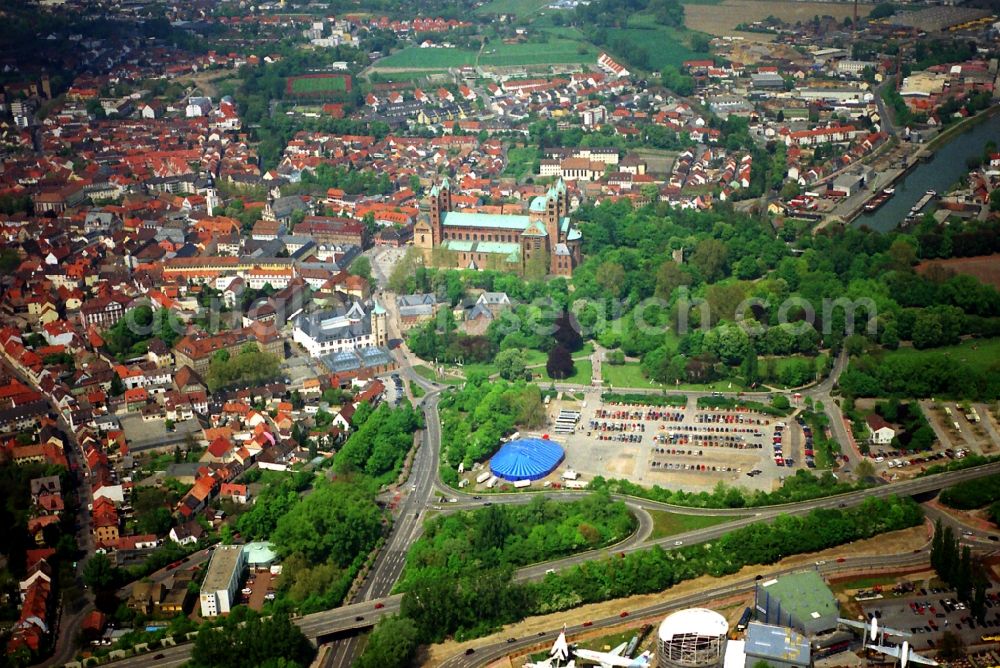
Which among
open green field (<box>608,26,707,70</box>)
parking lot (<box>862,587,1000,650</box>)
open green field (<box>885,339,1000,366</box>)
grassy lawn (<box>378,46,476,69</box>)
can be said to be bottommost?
parking lot (<box>862,587,1000,650</box>)

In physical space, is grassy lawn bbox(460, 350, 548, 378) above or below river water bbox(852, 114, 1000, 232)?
below

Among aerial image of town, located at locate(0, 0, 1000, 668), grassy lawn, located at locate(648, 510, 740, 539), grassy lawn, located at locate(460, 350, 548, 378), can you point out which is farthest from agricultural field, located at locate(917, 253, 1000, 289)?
grassy lawn, located at locate(648, 510, 740, 539)

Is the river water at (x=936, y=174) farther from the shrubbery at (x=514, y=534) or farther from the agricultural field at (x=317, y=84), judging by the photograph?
the agricultural field at (x=317, y=84)

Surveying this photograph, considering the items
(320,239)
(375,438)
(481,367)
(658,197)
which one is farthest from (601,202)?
Answer: (375,438)

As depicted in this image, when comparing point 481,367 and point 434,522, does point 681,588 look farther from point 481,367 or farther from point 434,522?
point 481,367

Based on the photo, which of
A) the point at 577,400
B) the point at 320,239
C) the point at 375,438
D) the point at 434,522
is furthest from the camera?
the point at 320,239

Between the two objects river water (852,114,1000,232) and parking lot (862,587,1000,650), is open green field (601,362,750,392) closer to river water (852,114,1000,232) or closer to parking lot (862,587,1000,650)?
parking lot (862,587,1000,650)
